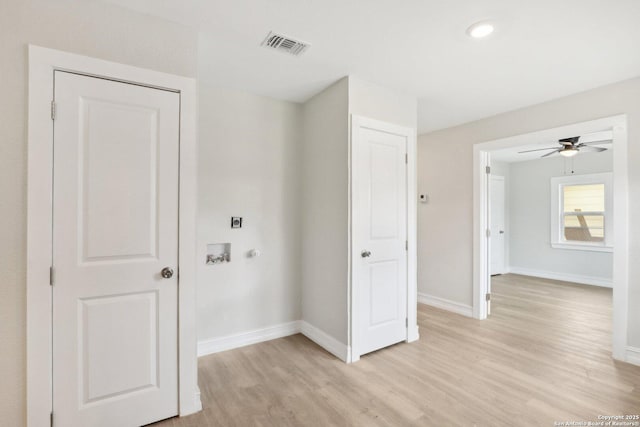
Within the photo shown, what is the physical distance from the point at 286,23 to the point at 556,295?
5711 mm

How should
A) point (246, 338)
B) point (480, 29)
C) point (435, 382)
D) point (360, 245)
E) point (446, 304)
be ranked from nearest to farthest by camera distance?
point (480, 29) → point (435, 382) → point (360, 245) → point (246, 338) → point (446, 304)

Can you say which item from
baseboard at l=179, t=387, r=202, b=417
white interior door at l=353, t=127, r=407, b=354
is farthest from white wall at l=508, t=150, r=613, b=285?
baseboard at l=179, t=387, r=202, b=417

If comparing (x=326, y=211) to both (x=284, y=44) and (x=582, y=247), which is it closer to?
(x=284, y=44)

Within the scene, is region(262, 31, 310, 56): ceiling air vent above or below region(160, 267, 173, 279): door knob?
above

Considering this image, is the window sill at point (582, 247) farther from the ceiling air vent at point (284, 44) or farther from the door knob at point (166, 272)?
the door knob at point (166, 272)

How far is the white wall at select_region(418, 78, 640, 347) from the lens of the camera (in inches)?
106

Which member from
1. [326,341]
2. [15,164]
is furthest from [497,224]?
[15,164]

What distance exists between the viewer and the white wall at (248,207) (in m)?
2.89

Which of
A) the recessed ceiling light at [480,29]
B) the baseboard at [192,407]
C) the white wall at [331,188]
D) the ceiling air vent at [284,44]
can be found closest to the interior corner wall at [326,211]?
the white wall at [331,188]

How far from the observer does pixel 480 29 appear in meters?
2.01

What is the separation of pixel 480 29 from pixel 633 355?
3.08m

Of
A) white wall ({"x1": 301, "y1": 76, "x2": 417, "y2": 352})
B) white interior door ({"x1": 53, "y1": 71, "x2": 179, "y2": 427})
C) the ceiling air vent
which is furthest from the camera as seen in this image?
white wall ({"x1": 301, "y1": 76, "x2": 417, "y2": 352})

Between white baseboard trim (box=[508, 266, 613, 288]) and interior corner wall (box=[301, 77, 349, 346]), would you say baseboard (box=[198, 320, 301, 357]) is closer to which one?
interior corner wall (box=[301, 77, 349, 346])

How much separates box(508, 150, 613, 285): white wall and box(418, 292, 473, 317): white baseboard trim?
3.70 metres
